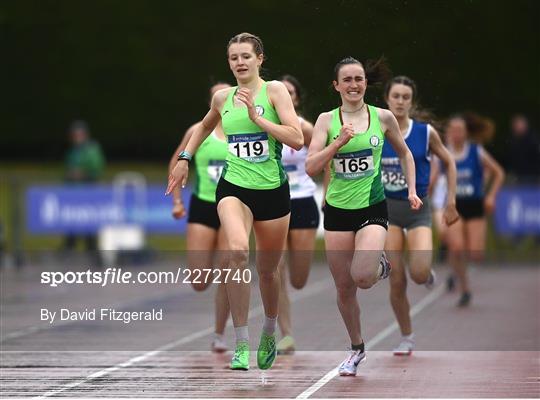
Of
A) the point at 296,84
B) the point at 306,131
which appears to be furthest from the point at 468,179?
the point at 306,131

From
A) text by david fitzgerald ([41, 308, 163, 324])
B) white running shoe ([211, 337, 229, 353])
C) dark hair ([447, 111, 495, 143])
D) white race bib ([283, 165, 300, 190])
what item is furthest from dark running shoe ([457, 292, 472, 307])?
white running shoe ([211, 337, 229, 353])

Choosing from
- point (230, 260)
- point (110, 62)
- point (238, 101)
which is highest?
point (110, 62)

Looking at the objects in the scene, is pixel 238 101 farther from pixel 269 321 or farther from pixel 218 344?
pixel 218 344

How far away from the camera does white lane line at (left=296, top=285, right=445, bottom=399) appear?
9.92 meters

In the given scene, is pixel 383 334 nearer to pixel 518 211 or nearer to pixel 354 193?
pixel 354 193

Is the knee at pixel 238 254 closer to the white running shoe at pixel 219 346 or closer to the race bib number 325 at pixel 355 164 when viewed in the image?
the race bib number 325 at pixel 355 164

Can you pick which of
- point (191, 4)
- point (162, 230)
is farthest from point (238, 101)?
point (191, 4)

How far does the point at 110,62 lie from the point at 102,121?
140cm

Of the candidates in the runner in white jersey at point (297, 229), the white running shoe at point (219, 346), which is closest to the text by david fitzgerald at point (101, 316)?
the white running shoe at point (219, 346)

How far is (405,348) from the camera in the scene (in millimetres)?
12117

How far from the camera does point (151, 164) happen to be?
28.8 m

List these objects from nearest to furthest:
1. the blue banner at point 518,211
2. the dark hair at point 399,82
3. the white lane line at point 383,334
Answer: the white lane line at point 383,334 → the dark hair at point 399,82 → the blue banner at point 518,211

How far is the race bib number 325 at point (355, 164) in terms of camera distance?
10.5m

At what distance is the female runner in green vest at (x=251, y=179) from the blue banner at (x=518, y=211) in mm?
14366
